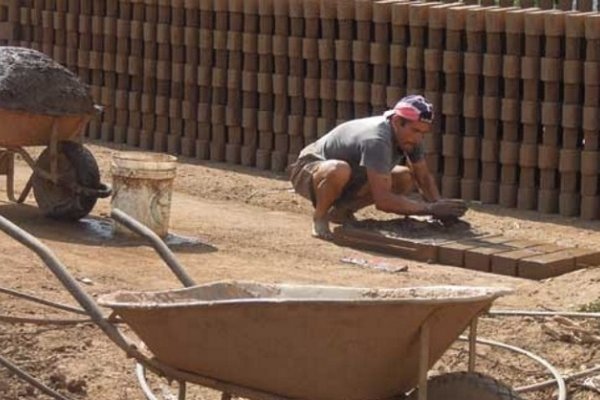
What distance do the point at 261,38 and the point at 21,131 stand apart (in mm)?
3694

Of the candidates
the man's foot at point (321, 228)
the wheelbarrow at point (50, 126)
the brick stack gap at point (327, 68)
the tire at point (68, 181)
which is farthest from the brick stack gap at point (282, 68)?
the tire at point (68, 181)

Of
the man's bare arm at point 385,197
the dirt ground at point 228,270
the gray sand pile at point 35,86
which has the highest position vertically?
the gray sand pile at point 35,86

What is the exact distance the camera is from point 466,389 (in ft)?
19.0

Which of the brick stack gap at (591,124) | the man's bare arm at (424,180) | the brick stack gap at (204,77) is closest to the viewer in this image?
the man's bare arm at (424,180)

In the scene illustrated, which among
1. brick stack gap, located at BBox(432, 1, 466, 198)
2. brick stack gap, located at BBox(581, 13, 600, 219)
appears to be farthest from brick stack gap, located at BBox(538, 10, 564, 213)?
brick stack gap, located at BBox(432, 1, 466, 198)

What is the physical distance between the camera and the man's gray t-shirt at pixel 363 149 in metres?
10.3

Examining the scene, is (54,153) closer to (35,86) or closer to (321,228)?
(35,86)

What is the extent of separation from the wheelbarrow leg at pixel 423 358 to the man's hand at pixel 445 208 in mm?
5023

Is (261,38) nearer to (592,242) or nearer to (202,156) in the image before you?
(202,156)

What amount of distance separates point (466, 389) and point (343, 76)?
759 cm

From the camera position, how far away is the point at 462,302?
17.7 ft

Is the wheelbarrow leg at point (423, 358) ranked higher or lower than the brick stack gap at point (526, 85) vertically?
lower

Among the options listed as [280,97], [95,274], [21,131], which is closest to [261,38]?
[280,97]

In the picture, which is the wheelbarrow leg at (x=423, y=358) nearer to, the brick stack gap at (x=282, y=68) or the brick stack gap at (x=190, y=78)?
the brick stack gap at (x=282, y=68)
